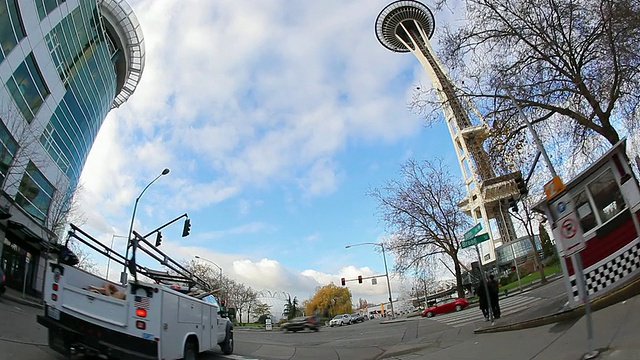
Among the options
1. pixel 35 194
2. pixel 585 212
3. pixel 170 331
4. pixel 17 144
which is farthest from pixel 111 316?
pixel 35 194

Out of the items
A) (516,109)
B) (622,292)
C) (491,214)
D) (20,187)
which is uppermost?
(491,214)

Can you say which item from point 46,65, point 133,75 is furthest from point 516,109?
point 133,75

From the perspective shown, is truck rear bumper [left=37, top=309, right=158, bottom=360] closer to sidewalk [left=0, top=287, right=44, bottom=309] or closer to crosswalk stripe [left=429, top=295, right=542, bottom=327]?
crosswalk stripe [left=429, top=295, right=542, bottom=327]

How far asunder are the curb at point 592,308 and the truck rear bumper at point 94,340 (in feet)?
28.1

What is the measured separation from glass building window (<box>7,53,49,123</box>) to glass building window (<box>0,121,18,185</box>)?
2798 millimetres

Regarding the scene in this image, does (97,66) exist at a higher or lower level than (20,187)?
higher

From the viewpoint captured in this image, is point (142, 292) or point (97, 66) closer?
point (142, 292)

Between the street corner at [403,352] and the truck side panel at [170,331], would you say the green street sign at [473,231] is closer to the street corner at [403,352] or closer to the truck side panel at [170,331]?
the street corner at [403,352]

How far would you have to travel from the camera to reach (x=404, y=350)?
10.2m

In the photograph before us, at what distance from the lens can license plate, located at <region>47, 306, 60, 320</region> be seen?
681cm

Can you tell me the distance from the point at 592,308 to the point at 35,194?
1467 inches

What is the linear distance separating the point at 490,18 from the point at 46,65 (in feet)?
104

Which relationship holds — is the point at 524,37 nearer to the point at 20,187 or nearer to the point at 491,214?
the point at 20,187

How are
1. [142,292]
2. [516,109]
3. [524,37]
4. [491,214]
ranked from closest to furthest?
[142,292]
[524,37]
[516,109]
[491,214]
